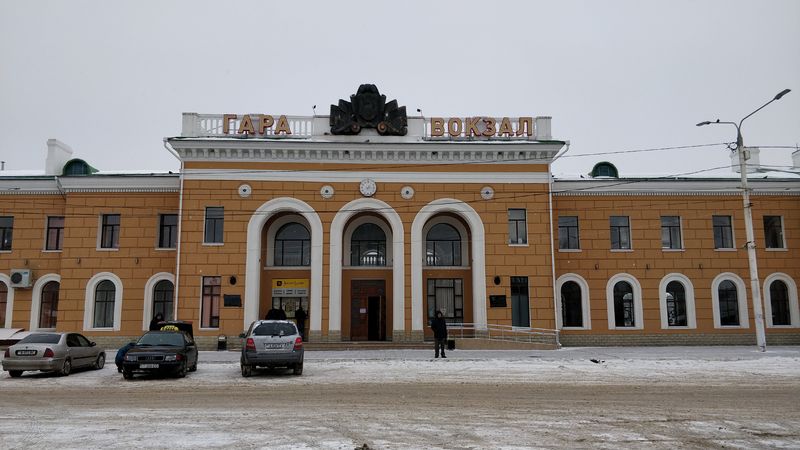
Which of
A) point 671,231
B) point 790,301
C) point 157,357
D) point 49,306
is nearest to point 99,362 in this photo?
point 157,357

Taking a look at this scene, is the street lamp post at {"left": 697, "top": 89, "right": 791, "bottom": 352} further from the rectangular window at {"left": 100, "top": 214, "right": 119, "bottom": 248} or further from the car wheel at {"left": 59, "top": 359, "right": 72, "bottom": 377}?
the rectangular window at {"left": 100, "top": 214, "right": 119, "bottom": 248}

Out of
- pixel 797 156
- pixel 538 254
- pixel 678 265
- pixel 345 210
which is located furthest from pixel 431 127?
pixel 797 156

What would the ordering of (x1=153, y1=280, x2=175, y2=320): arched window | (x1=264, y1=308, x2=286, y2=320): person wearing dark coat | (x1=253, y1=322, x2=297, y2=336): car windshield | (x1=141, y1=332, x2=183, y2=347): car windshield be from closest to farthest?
(x1=141, y1=332, x2=183, y2=347): car windshield → (x1=253, y1=322, x2=297, y2=336): car windshield → (x1=264, y1=308, x2=286, y2=320): person wearing dark coat → (x1=153, y1=280, x2=175, y2=320): arched window

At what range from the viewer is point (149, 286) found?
26.8m

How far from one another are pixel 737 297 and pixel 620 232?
6.00 meters

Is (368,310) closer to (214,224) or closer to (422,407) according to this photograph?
(214,224)

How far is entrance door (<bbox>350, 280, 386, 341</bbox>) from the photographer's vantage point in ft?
90.3

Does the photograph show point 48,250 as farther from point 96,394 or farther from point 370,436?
point 370,436

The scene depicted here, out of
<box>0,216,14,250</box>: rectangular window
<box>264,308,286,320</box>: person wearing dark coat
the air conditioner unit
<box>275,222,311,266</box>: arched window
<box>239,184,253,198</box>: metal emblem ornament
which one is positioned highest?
<box>239,184,253,198</box>: metal emblem ornament

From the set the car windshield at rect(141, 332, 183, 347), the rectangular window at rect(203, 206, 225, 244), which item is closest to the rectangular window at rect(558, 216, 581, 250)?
the rectangular window at rect(203, 206, 225, 244)

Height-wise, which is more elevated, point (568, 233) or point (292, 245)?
point (568, 233)

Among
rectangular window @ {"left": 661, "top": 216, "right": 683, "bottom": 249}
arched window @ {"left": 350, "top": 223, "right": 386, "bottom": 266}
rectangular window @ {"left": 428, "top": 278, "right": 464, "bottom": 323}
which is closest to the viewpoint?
rectangular window @ {"left": 428, "top": 278, "right": 464, "bottom": 323}

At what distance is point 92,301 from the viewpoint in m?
26.6

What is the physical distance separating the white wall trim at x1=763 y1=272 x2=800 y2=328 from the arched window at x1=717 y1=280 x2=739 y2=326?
128cm
